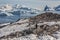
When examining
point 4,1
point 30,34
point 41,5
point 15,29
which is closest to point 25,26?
point 15,29

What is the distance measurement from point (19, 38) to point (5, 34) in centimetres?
56

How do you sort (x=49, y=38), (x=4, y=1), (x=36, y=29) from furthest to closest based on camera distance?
(x=4, y=1) < (x=36, y=29) < (x=49, y=38)

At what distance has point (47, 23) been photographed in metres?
6.23

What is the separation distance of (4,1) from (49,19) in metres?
37.1

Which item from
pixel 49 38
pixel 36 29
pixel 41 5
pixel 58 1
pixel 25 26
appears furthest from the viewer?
pixel 58 1

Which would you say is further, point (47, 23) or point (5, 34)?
point (47, 23)

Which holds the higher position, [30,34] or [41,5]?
[30,34]

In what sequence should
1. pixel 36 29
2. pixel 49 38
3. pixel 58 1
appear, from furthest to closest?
1. pixel 58 1
2. pixel 36 29
3. pixel 49 38

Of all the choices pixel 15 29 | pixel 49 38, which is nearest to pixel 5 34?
pixel 15 29

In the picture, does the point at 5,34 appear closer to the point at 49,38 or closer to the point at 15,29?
the point at 15,29

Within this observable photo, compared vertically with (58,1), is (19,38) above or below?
above

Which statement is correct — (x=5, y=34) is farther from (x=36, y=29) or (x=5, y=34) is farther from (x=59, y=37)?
(x=59, y=37)

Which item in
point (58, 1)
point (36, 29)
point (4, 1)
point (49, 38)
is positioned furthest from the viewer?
point (4, 1)

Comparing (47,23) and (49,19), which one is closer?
(47,23)
